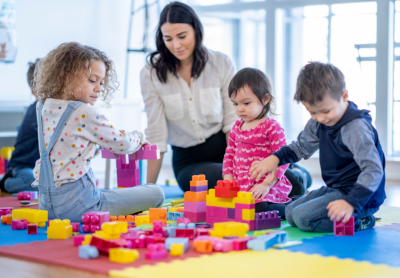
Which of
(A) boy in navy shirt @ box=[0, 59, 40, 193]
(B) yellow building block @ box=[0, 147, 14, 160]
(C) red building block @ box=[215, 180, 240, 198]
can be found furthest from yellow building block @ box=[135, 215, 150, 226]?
(B) yellow building block @ box=[0, 147, 14, 160]

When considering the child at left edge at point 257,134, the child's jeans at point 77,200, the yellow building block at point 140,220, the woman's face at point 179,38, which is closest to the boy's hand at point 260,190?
the child at left edge at point 257,134

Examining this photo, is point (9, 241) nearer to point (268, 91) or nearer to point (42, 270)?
point (42, 270)

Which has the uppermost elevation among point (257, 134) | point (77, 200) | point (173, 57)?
point (173, 57)

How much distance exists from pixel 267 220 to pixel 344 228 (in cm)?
25

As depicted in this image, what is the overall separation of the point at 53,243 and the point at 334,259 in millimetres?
800

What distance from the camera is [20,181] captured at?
8.52ft

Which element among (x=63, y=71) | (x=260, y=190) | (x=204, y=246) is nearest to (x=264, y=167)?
→ (x=260, y=190)

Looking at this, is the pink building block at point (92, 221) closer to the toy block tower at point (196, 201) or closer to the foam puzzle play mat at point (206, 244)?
the foam puzzle play mat at point (206, 244)

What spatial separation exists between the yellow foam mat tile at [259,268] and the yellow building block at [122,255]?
56 millimetres

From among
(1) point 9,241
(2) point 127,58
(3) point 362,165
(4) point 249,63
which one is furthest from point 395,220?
(2) point 127,58

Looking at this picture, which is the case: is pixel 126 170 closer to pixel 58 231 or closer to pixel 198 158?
pixel 198 158

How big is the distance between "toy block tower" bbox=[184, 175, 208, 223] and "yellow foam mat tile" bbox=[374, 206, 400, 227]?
0.64 metres

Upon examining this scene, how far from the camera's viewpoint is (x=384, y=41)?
11.3 feet

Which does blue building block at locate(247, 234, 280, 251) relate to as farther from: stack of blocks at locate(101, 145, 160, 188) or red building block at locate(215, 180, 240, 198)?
stack of blocks at locate(101, 145, 160, 188)
